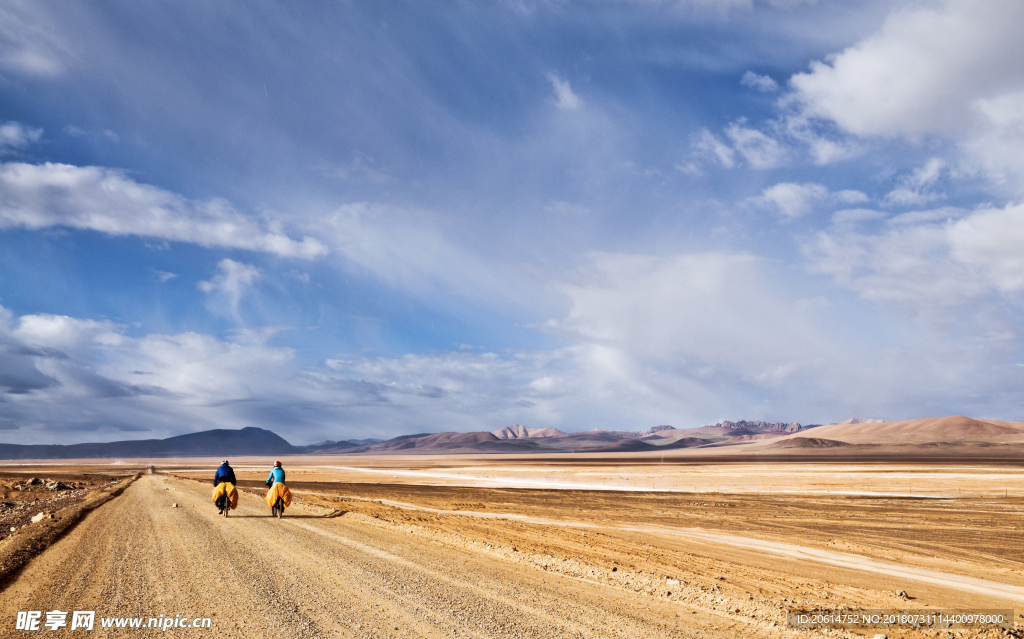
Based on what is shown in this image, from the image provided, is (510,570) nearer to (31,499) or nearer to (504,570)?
(504,570)

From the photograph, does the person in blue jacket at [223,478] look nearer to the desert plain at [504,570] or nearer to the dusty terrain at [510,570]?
the desert plain at [504,570]

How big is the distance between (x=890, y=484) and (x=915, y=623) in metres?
43.4

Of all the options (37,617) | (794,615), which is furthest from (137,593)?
(794,615)

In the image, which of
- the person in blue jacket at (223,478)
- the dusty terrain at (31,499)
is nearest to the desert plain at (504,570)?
the person in blue jacket at (223,478)

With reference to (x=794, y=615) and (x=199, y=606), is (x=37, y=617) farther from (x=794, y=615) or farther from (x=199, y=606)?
(x=794, y=615)

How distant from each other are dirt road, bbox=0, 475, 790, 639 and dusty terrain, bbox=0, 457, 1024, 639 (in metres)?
0.05

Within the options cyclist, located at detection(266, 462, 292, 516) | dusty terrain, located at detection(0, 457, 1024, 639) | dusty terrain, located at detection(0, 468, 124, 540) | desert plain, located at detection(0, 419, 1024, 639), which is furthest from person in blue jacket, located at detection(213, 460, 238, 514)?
dusty terrain, located at detection(0, 468, 124, 540)

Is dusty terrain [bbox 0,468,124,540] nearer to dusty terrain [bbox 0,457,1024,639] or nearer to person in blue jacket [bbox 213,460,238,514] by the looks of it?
dusty terrain [bbox 0,457,1024,639]

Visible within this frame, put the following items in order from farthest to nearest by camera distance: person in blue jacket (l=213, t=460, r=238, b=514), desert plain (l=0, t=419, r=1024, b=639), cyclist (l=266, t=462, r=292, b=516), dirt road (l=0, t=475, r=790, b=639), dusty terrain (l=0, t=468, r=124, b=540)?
dusty terrain (l=0, t=468, r=124, b=540) < person in blue jacket (l=213, t=460, r=238, b=514) < cyclist (l=266, t=462, r=292, b=516) < desert plain (l=0, t=419, r=1024, b=639) < dirt road (l=0, t=475, r=790, b=639)

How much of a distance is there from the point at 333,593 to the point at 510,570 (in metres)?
3.99

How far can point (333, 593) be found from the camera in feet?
33.7

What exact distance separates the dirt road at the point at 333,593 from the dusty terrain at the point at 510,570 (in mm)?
48

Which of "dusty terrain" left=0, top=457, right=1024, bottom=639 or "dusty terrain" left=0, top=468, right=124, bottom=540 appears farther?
"dusty terrain" left=0, top=468, right=124, bottom=540

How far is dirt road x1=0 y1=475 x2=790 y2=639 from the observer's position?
868 centimetres
